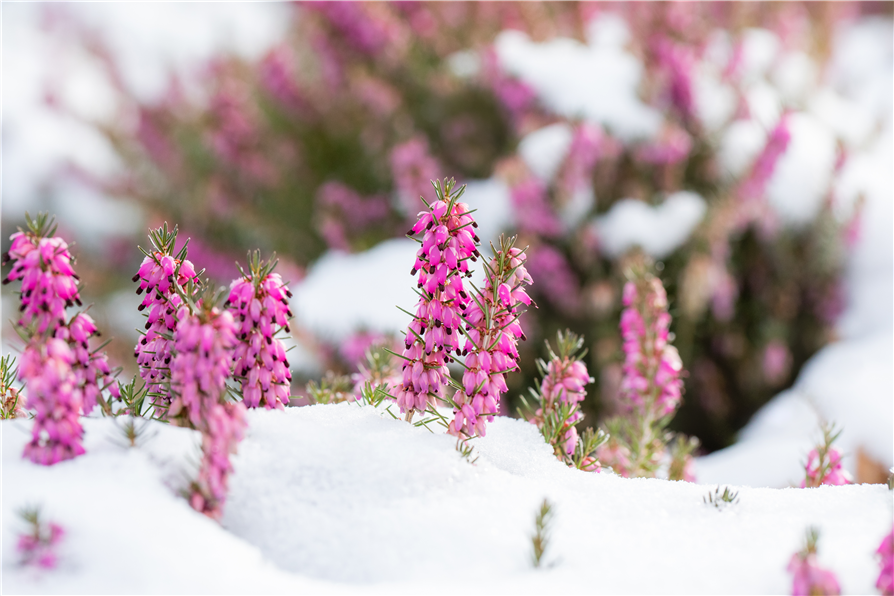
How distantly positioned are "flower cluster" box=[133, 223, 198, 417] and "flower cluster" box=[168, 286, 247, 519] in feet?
0.56

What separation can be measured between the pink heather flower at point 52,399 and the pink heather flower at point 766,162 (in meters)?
3.51

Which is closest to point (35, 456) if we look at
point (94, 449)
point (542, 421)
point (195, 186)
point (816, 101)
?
point (94, 449)

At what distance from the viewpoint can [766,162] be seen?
3693mm

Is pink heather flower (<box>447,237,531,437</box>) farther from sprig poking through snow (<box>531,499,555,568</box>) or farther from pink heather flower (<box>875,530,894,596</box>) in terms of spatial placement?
pink heather flower (<box>875,530,894,596</box>)

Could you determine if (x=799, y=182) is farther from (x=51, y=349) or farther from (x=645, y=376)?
(x=51, y=349)

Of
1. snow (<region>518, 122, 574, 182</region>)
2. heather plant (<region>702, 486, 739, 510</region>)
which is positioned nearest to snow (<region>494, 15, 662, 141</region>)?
snow (<region>518, 122, 574, 182</region>)

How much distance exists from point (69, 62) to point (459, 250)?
404 inches

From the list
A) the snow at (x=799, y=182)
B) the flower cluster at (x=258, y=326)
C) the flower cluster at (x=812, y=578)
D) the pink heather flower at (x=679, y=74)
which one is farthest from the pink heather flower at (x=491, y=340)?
the pink heather flower at (x=679, y=74)

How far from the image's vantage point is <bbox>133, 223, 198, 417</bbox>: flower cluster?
145 centimetres

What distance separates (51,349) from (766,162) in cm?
358

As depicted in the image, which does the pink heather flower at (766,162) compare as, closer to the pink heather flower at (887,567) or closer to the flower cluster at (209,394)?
the pink heather flower at (887,567)

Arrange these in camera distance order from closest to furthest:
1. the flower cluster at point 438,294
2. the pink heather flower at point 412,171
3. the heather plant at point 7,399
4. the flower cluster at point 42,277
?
the flower cluster at point 42,277
the flower cluster at point 438,294
the heather plant at point 7,399
the pink heather flower at point 412,171

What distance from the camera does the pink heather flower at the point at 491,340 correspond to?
1.43 metres

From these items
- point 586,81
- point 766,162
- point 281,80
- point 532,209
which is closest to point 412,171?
point 532,209
